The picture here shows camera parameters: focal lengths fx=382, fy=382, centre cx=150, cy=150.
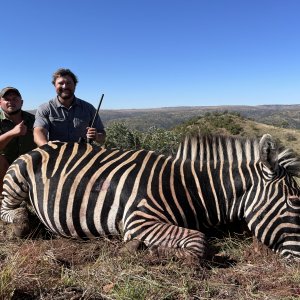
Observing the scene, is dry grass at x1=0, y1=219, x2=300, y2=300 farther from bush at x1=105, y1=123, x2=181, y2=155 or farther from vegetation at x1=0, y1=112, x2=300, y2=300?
bush at x1=105, y1=123, x2=181, y2=155

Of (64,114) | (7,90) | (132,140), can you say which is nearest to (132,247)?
(64,114)

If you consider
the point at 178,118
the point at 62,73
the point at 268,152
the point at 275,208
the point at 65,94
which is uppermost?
the point at 62,73

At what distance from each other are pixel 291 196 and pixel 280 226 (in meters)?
0.24

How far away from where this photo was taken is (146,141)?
39.1 feet

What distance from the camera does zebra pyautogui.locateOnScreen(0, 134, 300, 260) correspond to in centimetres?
288

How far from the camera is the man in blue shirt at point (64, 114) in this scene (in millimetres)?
4930

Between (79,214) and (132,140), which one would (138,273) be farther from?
(132,140)

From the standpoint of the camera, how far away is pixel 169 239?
282 centimetres

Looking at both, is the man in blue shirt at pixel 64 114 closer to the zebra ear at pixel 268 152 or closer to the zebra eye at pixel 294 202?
the zebra ear at pixel 268 152

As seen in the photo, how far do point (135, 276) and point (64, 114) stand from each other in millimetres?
3112

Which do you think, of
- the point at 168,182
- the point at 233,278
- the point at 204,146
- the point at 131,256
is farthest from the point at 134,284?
the point at 204,146

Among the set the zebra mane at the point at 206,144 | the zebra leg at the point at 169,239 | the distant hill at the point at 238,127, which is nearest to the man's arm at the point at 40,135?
the zebra mane at the point at 206,144

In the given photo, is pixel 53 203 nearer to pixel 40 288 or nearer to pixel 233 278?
pixel 40 288

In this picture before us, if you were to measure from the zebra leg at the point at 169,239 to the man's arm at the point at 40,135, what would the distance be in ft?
6.56
